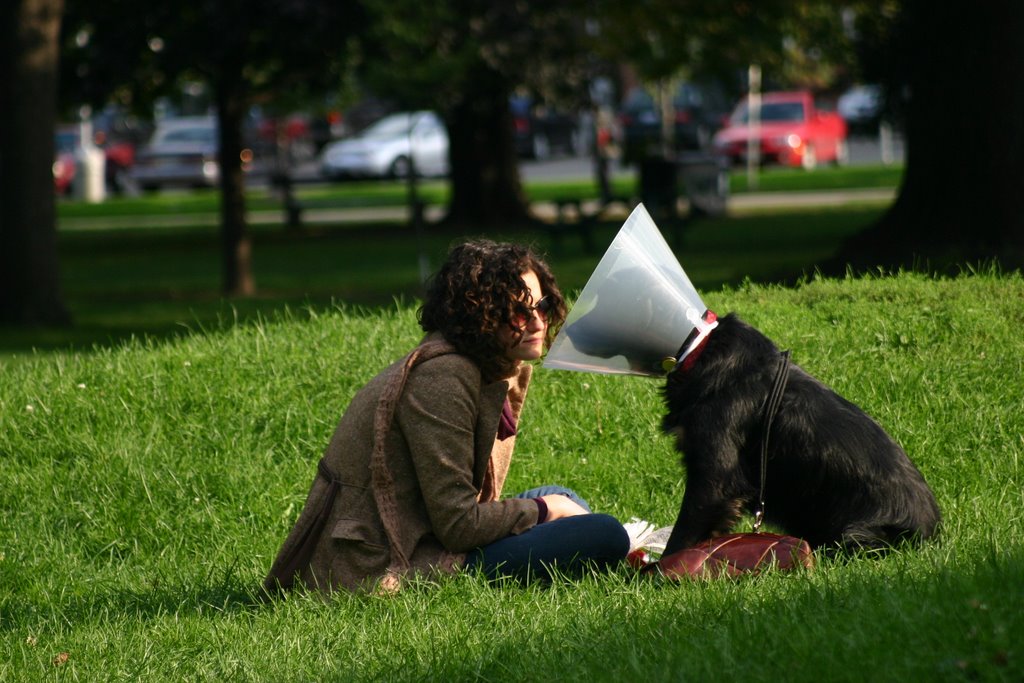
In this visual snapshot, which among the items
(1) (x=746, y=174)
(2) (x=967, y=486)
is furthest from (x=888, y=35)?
(1) (x=746, y=174)

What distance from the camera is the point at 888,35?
672 inches

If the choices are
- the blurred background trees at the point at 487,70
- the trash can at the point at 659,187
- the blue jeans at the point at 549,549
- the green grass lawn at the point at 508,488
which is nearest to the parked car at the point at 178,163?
the blurred background trees at the point at 487,70

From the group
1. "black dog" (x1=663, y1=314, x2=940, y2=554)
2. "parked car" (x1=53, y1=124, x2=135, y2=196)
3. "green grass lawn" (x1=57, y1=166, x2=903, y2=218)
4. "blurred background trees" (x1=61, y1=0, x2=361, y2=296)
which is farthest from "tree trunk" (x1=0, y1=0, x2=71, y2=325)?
"parked car" (x1=53, y1=124, x2=135, y2=196)

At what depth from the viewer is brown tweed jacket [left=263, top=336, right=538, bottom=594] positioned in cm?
421

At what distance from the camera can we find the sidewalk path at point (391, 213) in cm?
2374

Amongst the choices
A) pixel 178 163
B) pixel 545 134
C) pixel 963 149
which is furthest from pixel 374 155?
pixel 963 149

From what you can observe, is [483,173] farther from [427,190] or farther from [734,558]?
[734,558]

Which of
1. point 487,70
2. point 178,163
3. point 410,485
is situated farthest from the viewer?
point 178,163

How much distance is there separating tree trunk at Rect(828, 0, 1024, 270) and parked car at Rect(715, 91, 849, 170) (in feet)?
84.7

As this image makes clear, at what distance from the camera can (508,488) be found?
6.14m

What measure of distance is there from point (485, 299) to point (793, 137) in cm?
3373

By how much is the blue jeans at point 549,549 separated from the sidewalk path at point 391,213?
18.4 metres

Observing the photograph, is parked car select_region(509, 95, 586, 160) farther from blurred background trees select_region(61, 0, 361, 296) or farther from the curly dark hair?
the curly dark hair

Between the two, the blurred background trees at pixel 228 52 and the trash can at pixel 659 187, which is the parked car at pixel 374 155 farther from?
the blurred background trees at pixel 228 52
